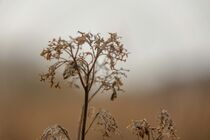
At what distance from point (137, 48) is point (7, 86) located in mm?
496

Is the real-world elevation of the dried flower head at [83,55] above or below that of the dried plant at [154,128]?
above

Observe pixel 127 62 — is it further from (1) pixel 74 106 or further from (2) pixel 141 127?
(2) pixel 141 127

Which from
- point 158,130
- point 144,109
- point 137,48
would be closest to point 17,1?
point 137,48

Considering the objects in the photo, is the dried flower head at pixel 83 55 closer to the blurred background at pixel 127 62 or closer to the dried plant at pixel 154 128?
the dried plant at pixel 154 128

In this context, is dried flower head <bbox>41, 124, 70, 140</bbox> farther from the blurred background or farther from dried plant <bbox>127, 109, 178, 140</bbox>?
the blurred background

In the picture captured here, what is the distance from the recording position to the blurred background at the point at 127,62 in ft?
4.62

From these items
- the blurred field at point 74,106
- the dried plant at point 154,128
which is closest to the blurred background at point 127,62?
the blurred field at point 74,106

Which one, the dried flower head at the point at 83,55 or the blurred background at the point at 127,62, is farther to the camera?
the blurred background at the point at 127,62

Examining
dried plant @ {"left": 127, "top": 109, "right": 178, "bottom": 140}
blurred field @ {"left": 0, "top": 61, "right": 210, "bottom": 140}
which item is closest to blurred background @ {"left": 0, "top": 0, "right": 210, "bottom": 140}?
blurred field @ {"left": 0, "top": 61, "right": 210, "bottom": 140}

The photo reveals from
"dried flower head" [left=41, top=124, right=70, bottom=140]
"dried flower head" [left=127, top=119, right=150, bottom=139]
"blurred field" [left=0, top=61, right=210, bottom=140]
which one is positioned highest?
"blurred field" [left=0, top=61, right=210, bottom=140]

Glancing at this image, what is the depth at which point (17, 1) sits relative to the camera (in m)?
1.46

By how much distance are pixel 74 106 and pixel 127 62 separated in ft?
0.81

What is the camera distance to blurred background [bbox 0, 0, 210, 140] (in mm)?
1409

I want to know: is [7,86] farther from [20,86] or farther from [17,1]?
[17,1]
